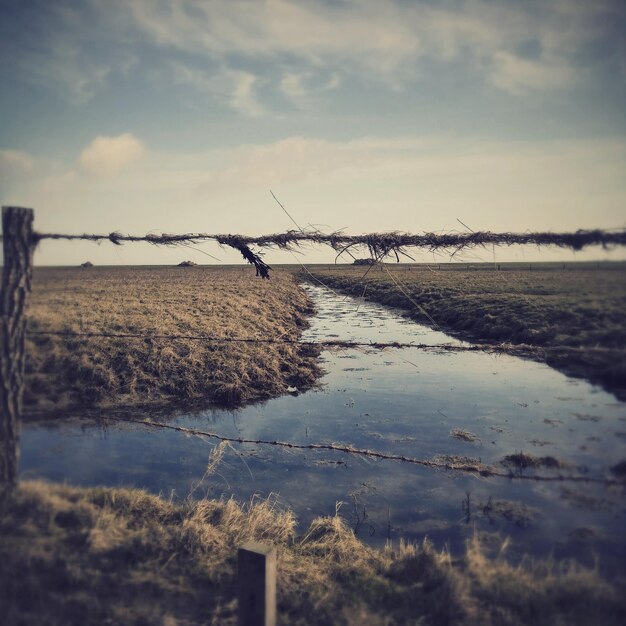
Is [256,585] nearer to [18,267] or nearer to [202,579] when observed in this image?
[202,579]

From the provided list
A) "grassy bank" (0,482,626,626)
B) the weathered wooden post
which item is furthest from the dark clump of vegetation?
the weathered wooden post

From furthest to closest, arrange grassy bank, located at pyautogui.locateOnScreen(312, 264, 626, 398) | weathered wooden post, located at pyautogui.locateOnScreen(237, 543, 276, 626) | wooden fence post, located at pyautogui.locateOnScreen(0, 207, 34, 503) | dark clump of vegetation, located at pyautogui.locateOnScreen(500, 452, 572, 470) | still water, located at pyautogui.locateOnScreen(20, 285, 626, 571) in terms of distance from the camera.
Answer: dark clump of vegetation, located at pyautogui.locateOnScreen(500, 452, 572, 470) < still water, located at pyautogui.locateOnScreen(20, 285, 626, 571) < wooden fence post, located at pyautogui.locateOnScreen(0, 207, 34, 503) < grassy bank, located at pyautogui.locateOnScreen(312, 264, 626, 398) < weathered wooden post, located at pyautogui.locateOnScreen(237, 543, 276, 626)

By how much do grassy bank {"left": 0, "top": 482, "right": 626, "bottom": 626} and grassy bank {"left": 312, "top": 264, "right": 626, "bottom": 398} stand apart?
1987 mm

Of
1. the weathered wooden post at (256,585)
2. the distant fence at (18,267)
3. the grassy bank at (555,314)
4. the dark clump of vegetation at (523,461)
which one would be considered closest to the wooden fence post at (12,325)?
the distant fence at (18,267)

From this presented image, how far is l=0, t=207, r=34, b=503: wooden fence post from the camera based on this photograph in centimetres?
424

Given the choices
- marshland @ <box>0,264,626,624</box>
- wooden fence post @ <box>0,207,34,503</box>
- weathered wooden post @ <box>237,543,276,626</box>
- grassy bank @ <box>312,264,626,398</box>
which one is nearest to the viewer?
weathered wooden post @ <box>237,543,276,626</box>

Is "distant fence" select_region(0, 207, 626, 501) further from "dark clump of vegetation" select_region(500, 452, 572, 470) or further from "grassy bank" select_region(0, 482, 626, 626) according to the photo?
"dark clump of vegetation" select_region(500, 452, 572, 470)

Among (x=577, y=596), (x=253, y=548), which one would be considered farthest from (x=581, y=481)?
(x=253, y=548)

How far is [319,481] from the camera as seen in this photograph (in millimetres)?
8617

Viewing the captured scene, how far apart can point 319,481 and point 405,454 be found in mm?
2212

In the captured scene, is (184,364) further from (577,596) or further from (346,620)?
(577,596)

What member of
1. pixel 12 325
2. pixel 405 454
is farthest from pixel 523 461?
pixel 12 325

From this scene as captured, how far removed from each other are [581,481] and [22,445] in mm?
5333

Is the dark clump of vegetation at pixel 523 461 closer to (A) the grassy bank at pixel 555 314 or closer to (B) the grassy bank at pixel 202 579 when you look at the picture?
(A) the grassy bank at pixel 555 314
